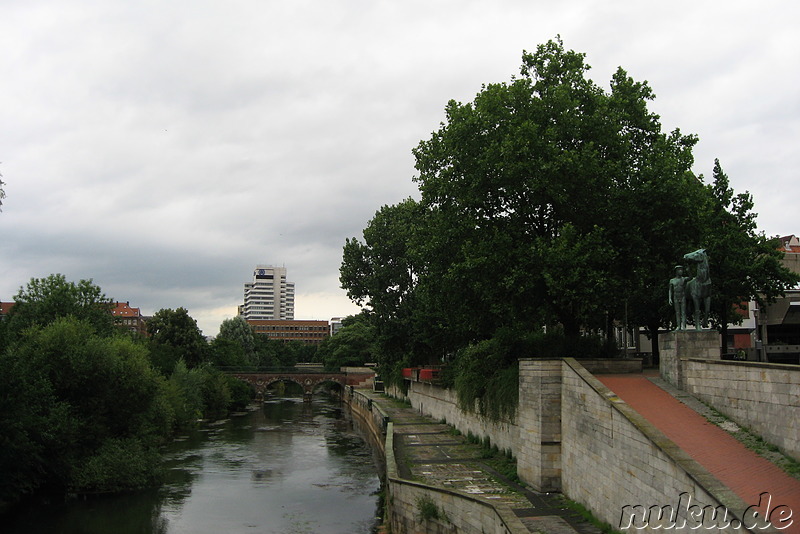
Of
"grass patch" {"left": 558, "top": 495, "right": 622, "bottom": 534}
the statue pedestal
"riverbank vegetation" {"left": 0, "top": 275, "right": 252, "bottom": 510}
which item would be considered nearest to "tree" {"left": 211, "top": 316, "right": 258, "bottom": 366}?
"riverbank vegetation" {"left": 0, "top": 275, "right": 252, "bottom": 510}

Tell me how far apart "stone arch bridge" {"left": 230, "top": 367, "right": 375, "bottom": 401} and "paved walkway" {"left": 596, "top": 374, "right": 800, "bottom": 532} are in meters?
69.5

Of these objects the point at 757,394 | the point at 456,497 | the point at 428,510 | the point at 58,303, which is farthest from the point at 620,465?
the point at 58,303

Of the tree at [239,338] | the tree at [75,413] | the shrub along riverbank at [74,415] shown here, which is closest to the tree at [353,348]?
the tree at [239,338]

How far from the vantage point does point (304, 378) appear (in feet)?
296

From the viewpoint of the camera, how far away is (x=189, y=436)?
49344 mm

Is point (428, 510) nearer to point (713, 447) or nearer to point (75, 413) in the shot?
point (713, 447)

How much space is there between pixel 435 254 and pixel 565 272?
6692 mm

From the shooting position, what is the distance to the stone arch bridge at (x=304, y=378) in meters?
87.9

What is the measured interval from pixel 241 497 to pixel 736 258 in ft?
82.9

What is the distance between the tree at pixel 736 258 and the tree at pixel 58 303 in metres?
40.7

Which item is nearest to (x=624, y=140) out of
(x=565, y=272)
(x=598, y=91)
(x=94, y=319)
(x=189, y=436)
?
(x=598, y=91)

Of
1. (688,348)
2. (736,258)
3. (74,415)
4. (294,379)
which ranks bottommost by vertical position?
(294,379)

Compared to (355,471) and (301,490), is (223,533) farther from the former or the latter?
(355,471)

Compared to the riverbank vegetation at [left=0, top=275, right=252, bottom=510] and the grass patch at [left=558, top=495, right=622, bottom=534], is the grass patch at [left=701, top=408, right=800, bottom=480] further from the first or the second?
the riverbank vegetation at [left=0, top=275, right=252, bottom=510]
